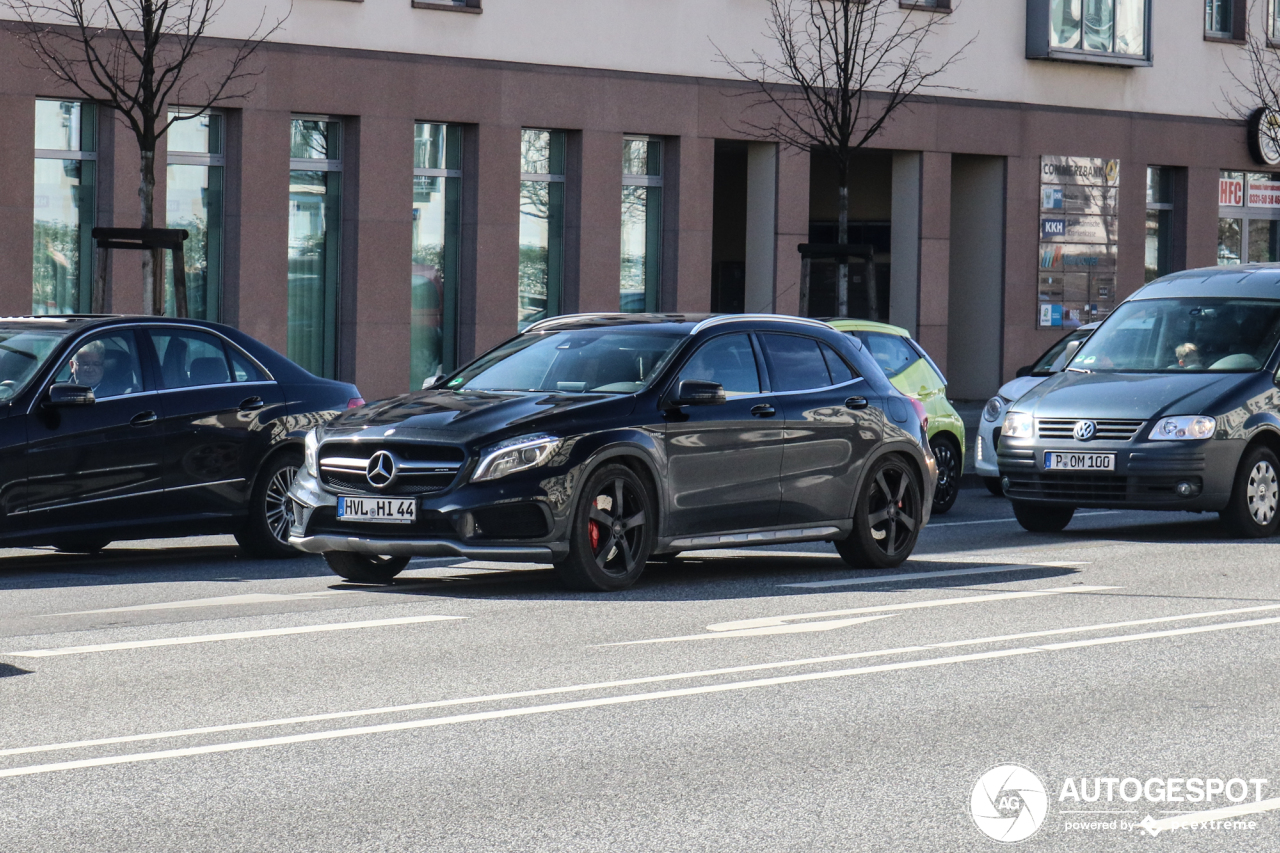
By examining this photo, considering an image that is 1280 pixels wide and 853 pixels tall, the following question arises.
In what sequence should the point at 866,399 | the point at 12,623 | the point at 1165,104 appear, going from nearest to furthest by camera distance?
the point at 12,623, the point at 866,399, the point at 1165,104

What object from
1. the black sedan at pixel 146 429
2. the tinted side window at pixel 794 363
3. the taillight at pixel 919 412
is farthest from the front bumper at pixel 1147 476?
the black sedan at pixel 146 429

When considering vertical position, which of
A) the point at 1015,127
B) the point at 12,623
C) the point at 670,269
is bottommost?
the point at 12,623

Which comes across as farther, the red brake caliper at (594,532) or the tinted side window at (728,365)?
the tinted side window at (728,365)

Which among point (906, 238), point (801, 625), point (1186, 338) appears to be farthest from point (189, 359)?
point (906, 238)

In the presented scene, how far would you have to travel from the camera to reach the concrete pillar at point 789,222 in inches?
1170

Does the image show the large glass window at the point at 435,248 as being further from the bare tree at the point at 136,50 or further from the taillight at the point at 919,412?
the taillight at the point at 919,412

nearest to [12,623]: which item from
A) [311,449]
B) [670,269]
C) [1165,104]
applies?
[311,449]

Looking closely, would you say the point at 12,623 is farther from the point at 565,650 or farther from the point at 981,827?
the point at 981,827

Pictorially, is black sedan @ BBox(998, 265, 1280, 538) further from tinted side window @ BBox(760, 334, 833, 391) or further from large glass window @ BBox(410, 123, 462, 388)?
large glass window @ BBox(410, 123, 462, 388)

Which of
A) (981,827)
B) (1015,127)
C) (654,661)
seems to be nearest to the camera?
(981,827)

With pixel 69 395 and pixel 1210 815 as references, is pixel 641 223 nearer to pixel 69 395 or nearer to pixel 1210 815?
pixel 69 395

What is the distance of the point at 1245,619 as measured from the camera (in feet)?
34.8

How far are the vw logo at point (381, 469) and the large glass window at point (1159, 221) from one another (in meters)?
26.3

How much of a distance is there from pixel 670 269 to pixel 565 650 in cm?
1993
